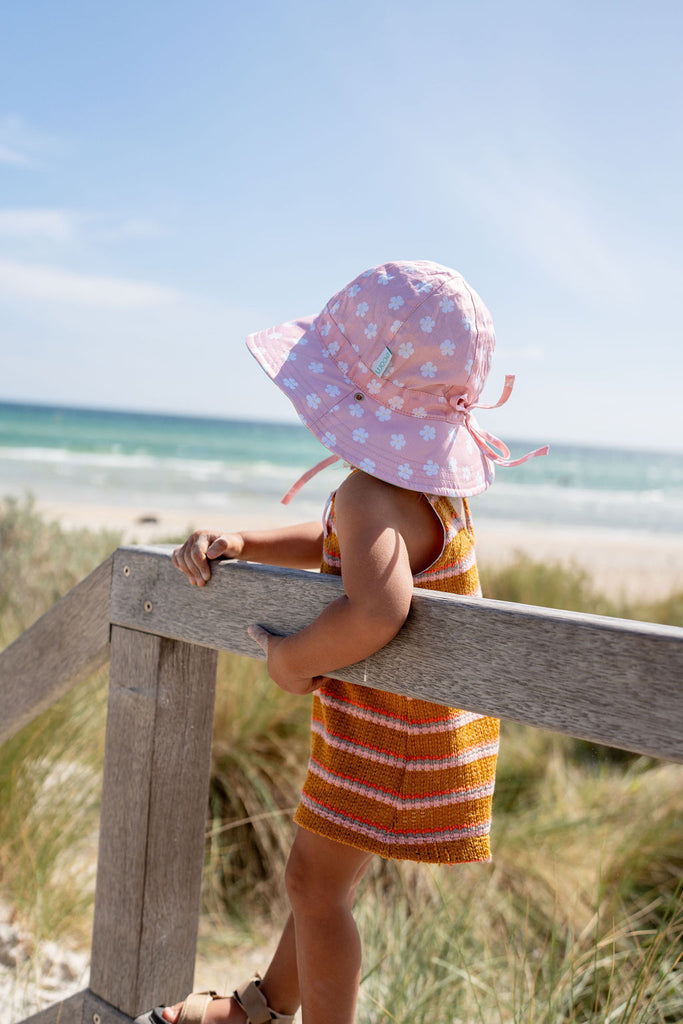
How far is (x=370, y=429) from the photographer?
52.2 inches

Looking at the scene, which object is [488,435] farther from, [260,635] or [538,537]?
[538,537]

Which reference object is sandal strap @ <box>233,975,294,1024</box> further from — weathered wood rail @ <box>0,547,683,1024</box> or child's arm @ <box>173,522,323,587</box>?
child's arm @ <box>173,522,323,587</box>

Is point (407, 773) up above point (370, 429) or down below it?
below

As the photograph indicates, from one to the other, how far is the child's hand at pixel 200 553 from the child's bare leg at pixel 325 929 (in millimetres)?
467

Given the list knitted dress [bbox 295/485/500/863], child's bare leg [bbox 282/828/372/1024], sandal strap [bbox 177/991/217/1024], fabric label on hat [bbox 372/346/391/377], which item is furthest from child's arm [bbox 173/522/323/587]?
sandal strap [bbox 177/991/217/1024]

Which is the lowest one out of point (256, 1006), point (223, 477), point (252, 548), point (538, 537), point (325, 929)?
point (538, 537)

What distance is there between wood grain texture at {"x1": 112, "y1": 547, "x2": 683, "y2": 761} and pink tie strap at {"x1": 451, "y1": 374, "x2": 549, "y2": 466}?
0.38m

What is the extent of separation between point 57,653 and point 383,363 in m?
0.90

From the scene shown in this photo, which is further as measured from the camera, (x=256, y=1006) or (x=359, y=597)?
(x=256, y=1006)

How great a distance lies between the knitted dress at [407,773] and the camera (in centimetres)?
131

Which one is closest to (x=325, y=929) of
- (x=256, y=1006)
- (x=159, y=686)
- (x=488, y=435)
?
(x=256, y=1006)

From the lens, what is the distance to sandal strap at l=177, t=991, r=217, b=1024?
1.42 metres

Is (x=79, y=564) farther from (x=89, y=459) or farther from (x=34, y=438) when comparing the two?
(x=34, y=438)

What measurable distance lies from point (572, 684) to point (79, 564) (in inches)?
199
